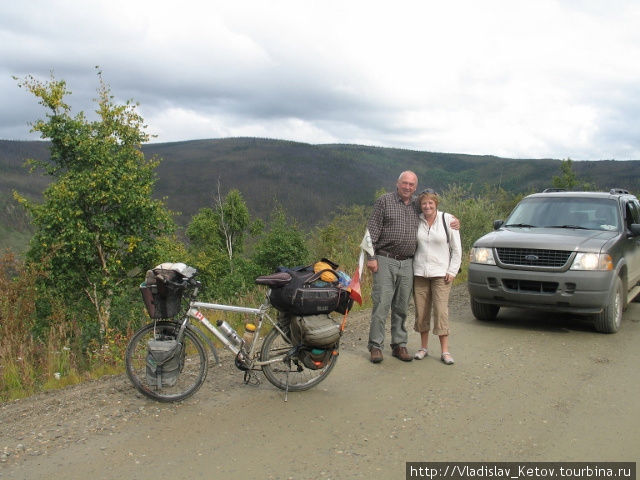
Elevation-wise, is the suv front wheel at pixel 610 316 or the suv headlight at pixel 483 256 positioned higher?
the suv headlight at pixel 483 256

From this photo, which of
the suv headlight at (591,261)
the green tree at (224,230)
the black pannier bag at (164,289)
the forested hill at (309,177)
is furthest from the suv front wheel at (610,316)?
the forested hill at (309,177)

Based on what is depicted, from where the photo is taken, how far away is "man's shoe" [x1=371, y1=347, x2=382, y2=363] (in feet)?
20.3

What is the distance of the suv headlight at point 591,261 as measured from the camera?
24.2ft

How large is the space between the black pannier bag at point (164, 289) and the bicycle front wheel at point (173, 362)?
8.8 inches

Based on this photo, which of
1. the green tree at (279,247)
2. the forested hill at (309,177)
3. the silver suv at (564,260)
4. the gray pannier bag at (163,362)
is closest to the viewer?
the gray pannier bag at (163,362)

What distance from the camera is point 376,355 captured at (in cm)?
620

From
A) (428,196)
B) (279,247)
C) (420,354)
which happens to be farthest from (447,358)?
(279,247)

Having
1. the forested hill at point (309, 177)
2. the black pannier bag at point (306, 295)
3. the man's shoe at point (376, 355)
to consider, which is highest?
the forested hill at point (309, 177)

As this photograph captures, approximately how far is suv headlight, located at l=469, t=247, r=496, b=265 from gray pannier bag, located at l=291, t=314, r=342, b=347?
12.3 feet

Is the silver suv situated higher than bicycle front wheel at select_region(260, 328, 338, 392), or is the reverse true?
the silver suv

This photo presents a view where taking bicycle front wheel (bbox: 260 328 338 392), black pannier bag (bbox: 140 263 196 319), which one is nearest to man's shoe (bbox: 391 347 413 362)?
bicycle front wheel (bbox: 260 328 338 392)

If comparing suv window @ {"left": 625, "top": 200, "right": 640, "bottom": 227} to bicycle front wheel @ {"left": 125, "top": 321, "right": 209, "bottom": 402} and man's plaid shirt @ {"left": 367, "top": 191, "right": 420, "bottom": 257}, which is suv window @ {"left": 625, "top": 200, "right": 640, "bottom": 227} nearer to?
man's plaid shirt @ {"left": 367, "top": 191, "right": 420, "bottom": 257}

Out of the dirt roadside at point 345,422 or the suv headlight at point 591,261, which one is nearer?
the dirt roadside at point 345,422

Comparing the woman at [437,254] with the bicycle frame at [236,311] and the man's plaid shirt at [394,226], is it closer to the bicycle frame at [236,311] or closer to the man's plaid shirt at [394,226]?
the man's plaid shirt at [394,226]
